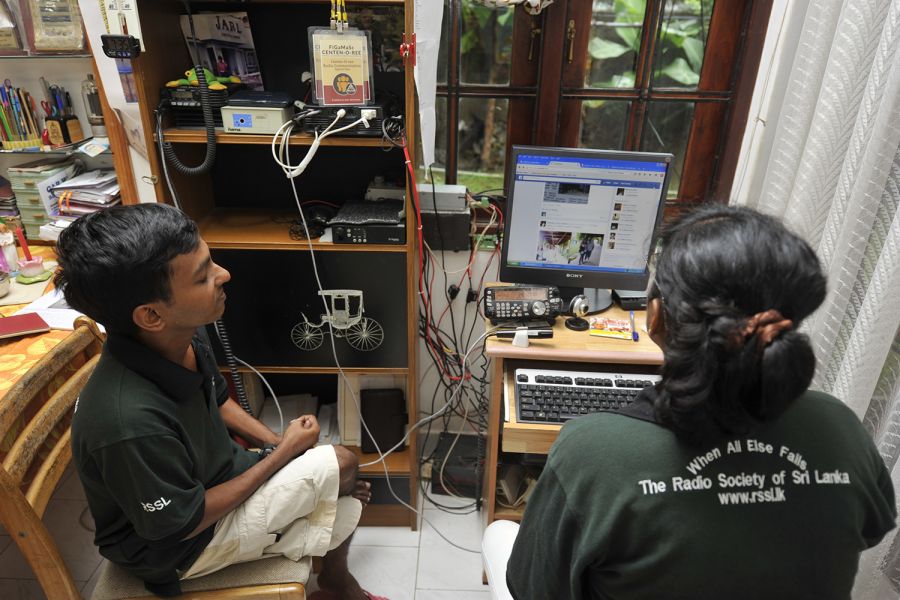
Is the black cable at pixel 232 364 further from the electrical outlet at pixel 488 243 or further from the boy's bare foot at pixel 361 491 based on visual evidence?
the electrical outlet at pixel 488 243

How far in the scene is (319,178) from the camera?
5.97ft

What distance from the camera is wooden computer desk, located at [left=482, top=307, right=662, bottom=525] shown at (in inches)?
54.3

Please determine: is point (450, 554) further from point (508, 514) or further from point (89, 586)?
point (89, 586)

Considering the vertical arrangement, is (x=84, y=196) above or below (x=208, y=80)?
below

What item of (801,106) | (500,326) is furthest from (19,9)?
(801,106)

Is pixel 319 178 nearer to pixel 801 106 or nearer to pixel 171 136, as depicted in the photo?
pixel 171 136

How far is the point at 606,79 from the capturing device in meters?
1.90

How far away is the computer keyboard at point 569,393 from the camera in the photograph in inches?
54.5

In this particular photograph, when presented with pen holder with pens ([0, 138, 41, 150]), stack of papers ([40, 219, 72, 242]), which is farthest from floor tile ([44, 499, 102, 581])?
pen holder with pens ([0, 138, 41, 150])

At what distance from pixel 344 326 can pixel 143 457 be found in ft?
2.34

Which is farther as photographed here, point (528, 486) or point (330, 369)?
point (528, 486)

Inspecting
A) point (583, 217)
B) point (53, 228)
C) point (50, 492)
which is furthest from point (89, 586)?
point (583, 217)

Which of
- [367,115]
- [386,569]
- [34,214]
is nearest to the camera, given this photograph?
[367,115]

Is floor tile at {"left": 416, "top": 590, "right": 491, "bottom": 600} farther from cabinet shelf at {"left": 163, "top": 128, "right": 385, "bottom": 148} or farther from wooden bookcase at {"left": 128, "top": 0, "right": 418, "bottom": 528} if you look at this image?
cabinet shelf at {"left": 163, "top": 128, "right": 385, "bottom": 148}
